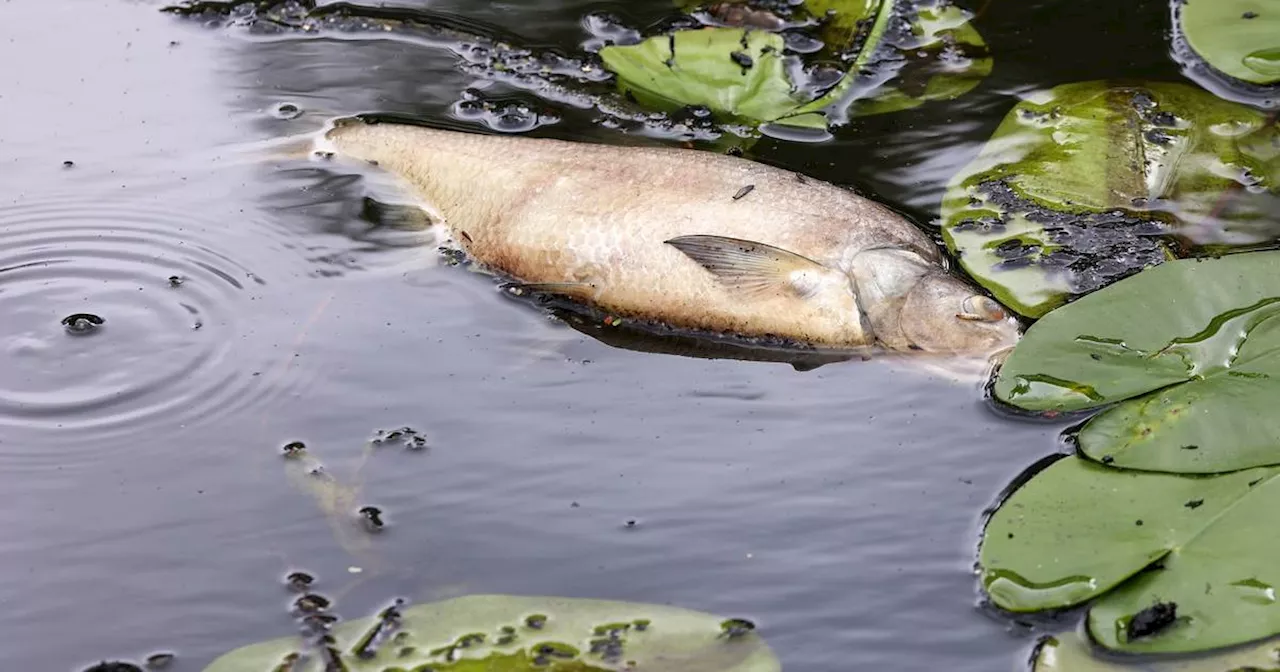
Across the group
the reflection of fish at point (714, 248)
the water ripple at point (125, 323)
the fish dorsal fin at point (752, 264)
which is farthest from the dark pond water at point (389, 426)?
the fish dorsal fin at point (752, 264)

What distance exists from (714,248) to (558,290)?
1.73 ft

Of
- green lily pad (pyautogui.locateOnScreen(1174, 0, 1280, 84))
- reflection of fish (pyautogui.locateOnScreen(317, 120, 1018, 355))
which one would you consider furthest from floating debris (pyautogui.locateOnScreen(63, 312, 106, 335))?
green lily pad (pyautogui.locateOnScreen(1174, 0, 1280, 84))

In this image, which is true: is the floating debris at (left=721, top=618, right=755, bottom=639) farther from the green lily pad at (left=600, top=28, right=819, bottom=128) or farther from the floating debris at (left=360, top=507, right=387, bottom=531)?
the green lily pad at (left=600, top=28, right=819, bottom=128)

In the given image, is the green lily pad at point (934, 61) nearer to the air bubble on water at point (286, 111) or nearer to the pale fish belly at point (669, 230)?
the pale fish belly at point (669, 230)

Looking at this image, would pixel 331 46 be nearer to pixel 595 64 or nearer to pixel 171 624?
pixel 595 64

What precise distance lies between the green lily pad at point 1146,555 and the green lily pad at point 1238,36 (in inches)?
77.4

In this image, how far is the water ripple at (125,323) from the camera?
11.3 ft

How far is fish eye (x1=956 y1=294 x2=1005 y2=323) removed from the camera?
3426mm

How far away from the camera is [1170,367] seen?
Answer: 3.07 metres

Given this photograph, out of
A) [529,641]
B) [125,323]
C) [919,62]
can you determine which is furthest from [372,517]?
[919,62]

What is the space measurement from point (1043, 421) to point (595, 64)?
7.55 feet

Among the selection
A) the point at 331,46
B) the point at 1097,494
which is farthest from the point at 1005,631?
the point at 331,46

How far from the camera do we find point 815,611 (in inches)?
111

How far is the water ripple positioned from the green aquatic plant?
4.87 feet
